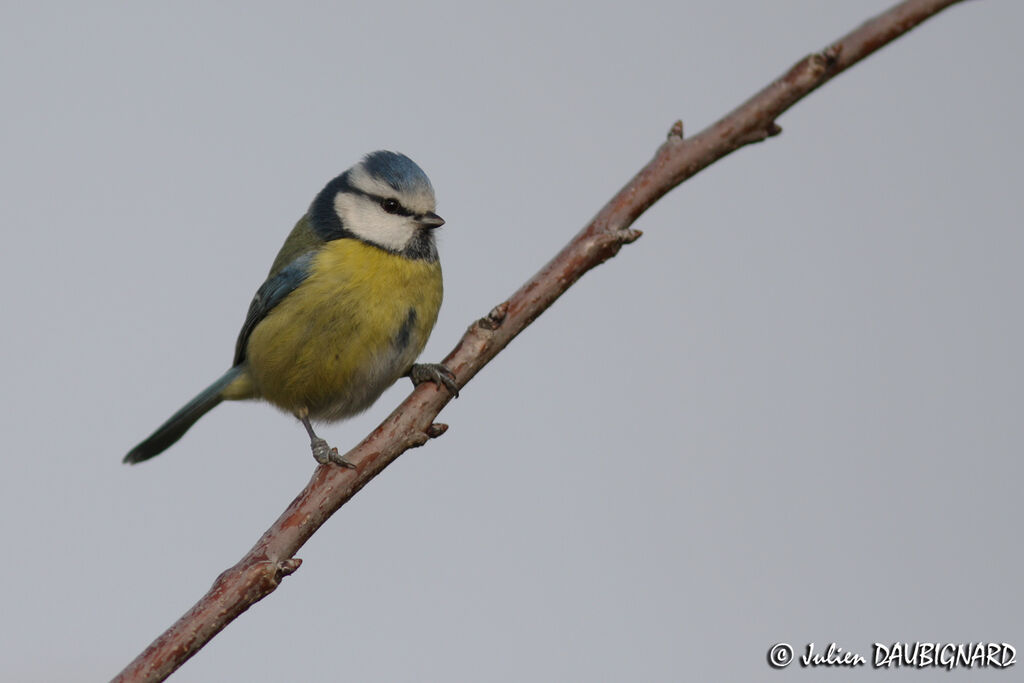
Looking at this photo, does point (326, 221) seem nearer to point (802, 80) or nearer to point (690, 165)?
point (690, 165)

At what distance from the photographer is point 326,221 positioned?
133 inches

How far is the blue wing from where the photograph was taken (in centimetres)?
321

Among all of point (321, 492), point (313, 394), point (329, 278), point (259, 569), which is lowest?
point (259, 569)

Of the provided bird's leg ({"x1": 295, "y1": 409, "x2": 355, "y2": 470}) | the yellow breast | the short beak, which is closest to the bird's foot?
bird's leg ({"x1": 295, "y1": 409, "x2": 355, "y2": 470})

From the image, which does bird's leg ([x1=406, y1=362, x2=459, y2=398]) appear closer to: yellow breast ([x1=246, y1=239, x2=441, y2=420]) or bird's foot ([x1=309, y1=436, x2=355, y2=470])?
bird's foot ([x1=309, y1=436, x2=355, y2=470])

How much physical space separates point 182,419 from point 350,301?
2.79 ft

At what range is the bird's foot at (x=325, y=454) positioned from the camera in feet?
7.59

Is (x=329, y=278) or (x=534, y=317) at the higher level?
(x=329, y=278)

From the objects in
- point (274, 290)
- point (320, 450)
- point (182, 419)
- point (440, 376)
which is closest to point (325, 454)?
point (320, 450)

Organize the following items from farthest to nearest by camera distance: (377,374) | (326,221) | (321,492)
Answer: (326,221), (377,374), (321,492)

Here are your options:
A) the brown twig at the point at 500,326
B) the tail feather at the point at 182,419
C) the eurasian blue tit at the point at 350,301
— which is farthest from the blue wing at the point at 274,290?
the brown twig at the point at 500,326

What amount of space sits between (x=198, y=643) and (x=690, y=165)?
1379 millimetres

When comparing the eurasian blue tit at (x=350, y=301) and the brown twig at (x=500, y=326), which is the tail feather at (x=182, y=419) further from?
the brown twig at (x=500, y=326)

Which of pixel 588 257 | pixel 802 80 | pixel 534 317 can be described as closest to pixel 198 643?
pixel 534 317
